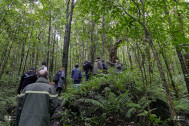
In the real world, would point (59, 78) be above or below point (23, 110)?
above

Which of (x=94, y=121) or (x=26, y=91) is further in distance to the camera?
(x=94, y=121)

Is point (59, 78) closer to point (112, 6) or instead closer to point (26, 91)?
point (26, 91)

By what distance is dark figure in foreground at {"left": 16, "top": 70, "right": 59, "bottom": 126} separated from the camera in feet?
7.97

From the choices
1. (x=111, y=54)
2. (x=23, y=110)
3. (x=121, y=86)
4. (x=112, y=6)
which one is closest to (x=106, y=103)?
(x=121, y=86)

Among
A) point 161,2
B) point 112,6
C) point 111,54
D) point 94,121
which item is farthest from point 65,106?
point 111,54

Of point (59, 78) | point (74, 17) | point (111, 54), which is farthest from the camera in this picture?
point (74, 17)

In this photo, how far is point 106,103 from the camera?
13.7ft

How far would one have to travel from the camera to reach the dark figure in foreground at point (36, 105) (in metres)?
2.43

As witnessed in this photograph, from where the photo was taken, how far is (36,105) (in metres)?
2.52

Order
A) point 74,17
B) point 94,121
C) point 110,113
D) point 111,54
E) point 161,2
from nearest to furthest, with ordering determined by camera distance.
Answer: point 161,2, point 94,121, point 110,113, point 111,54, point 74,17

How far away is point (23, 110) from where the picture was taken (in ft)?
8.22

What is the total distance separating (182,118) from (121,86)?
233 centimetres

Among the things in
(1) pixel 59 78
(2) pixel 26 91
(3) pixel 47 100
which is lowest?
(3) pixel 47 100

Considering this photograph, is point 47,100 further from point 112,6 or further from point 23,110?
point 112,6
